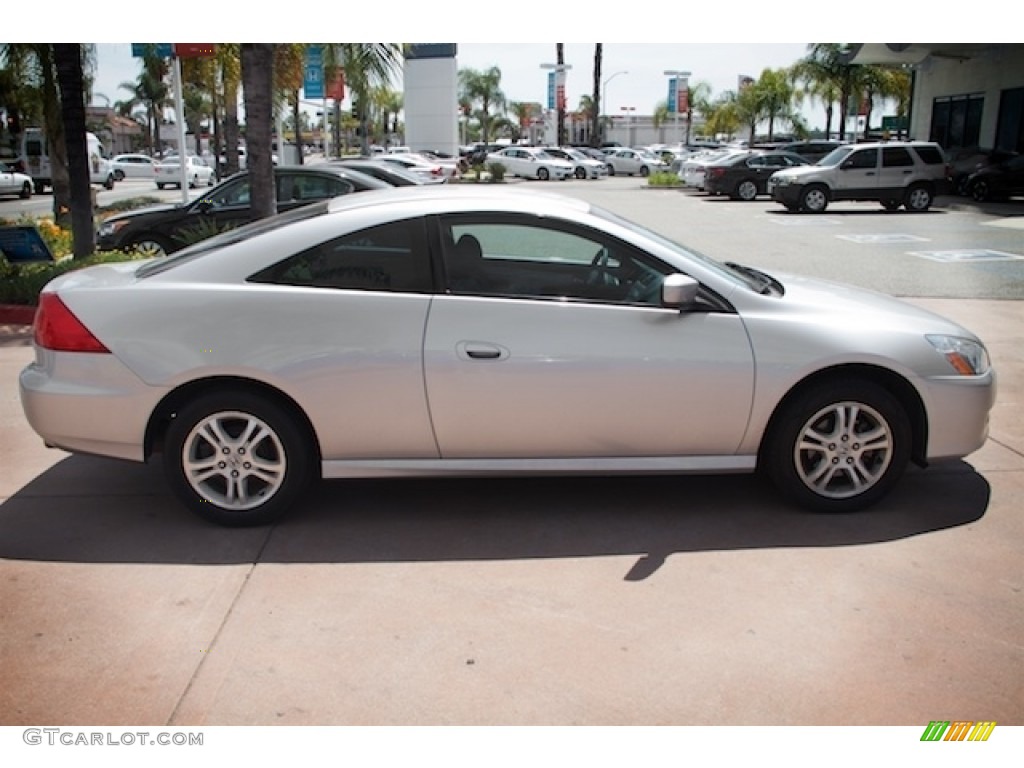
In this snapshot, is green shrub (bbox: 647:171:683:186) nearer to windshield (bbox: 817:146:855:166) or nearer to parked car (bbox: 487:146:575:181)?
parked car (bbox: 487:146:575:181)

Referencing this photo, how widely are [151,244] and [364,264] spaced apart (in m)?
8.22

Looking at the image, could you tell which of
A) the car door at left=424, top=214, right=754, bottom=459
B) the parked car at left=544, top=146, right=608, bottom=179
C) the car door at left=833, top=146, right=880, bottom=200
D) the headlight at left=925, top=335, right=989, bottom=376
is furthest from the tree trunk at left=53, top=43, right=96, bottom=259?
the parked car at left=544, top=146, right=608, bottom=179

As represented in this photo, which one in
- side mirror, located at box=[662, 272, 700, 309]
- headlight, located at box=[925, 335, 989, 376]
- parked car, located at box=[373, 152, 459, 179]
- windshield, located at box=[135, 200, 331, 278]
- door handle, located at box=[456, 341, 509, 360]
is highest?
windshield, located at box=[135, 200, 331, 278]

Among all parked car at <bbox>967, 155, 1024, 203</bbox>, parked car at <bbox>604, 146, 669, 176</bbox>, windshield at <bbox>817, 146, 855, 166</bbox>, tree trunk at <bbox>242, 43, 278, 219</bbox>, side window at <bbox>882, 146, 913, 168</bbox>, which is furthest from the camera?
parked car at <bbox>604, 146, 669, 176</bbox>

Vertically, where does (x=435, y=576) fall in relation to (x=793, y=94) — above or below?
below

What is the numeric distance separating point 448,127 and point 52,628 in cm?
5536

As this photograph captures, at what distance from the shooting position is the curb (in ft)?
29.6

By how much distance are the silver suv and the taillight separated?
2121 centimetres

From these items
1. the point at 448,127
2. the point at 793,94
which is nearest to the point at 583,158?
the point at 448,127

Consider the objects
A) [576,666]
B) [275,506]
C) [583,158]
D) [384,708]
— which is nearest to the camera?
[384,708]

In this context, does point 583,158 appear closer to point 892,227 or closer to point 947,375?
point 892,227

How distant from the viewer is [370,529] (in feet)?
14.8

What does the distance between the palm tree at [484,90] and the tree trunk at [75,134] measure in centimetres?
8068

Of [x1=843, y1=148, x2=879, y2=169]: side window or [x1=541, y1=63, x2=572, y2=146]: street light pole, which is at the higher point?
[x1=541, y1=63, x2=572, y2=146]: street light pole
